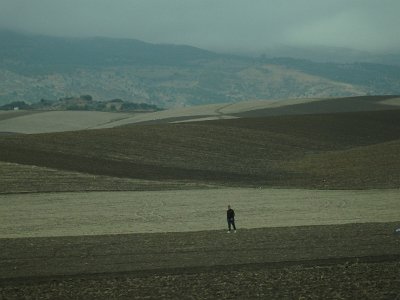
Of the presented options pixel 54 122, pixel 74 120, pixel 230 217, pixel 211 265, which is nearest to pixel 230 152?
pixel 230 217

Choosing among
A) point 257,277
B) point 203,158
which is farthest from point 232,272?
point 203,158

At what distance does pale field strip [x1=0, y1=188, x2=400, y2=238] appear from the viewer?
3228 cm

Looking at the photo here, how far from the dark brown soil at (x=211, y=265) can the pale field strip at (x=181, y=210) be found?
8.67 feet

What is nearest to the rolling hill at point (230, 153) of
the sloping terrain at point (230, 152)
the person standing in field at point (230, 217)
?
the sloping terrain at point (230, 152)

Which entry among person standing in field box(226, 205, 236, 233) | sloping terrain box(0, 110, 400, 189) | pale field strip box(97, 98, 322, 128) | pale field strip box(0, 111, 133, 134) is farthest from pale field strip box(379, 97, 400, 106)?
person standing in field box(226, 205, 236, 233)

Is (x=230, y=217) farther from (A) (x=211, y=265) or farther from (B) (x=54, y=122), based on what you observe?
(B) (x=54, y=122)

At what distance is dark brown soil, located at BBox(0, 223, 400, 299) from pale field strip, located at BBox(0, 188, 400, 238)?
2644mm

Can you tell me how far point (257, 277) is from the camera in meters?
21.1

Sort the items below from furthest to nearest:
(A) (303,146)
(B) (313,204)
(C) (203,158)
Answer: (A) (303,146)
(C) (203,158)
(B) (313,204)

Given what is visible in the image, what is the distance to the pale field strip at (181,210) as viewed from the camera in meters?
32.3

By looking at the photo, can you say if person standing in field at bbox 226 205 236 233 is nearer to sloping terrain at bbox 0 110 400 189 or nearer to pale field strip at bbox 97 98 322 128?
sloping terrain at bbox 0 110 400 189

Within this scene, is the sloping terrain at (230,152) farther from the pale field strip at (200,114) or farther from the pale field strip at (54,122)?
the pale field strip at (54,122)

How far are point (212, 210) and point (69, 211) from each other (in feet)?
24.3

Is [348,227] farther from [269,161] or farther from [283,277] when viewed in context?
[269,161]
